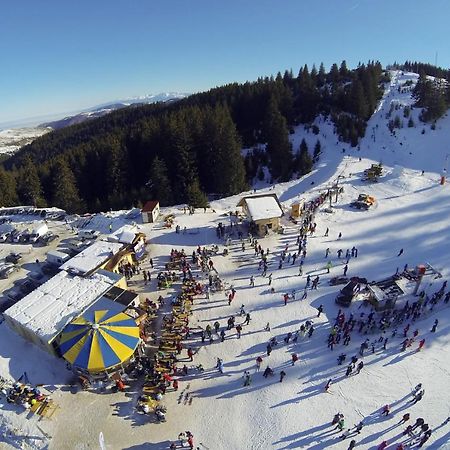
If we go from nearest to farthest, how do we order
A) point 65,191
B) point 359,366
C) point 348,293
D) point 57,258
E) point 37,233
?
point 359,366, point 348,293, point 57,258, point 37,233, point 65,191

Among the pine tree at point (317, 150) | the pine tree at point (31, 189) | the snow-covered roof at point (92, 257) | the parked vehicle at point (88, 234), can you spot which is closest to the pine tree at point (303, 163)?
the pine tree at point (317, 150)

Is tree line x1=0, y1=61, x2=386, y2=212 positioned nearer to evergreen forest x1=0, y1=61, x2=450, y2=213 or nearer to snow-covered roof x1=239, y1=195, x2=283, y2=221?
evergreen forest x1=0, y1=61, x2=450, y2=213

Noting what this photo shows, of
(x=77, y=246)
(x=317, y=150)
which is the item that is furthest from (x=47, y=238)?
(x=317, y=150)

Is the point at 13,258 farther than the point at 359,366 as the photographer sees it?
Yes

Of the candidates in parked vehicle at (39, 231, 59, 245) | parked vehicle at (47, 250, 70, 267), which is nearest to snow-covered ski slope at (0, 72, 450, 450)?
parked vehicle at (47, 250, 70, 267)

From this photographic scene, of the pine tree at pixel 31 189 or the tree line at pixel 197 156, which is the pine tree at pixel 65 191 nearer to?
the tree line at pixel 197 156

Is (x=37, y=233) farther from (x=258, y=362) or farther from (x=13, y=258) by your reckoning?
(x=258, y=362)

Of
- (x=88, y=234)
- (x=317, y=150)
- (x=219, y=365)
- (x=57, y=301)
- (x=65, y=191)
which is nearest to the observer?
(x=219, y=365)

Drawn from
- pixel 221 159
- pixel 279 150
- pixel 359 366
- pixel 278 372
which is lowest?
pixel 278 372
